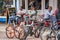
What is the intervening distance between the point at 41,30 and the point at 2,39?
218 centimetres

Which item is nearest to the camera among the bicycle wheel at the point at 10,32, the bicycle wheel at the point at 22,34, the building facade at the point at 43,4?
the bicycle wheel at the point at 22,34

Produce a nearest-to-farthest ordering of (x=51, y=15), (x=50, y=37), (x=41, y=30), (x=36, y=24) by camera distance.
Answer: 1. (x=50, y=37)
2. (x=41, y=30)
3. (x=36, y=24)
4. (x=51, y=15)

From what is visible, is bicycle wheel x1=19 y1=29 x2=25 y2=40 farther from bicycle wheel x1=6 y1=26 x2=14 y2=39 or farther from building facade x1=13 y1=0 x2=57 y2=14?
building facade x1=13 y1=0 x2=57 y2=14

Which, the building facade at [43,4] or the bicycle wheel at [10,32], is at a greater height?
the building facade at [43,4]

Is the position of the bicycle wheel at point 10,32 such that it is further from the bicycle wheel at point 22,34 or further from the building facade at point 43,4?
the building facade at point 43,4

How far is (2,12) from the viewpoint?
21328mm

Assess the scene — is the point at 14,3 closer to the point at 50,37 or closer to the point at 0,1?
the point at 0,1

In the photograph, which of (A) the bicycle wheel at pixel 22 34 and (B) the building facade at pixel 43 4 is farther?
(B) the building facade at pixel 43 4

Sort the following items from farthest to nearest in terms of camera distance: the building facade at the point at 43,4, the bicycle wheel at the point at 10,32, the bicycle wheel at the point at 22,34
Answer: the building facade at the point at 43,4 → the bicycle wheel at the point at 10,32 → the bicycle wheel at the point at 22,34

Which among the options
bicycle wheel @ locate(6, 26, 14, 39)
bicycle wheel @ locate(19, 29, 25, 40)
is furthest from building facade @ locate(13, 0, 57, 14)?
bicycle wheel @ locate(19, 29, 25, 40)

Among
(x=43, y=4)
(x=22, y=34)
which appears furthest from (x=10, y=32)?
(x=43, y=4)

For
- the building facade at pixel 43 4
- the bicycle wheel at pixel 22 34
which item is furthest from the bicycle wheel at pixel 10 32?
the building facade at pixel 43 4

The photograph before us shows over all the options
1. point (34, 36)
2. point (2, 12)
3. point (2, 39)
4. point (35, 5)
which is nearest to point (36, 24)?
point (34, 36)

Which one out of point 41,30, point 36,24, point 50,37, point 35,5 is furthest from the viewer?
point 35,5
